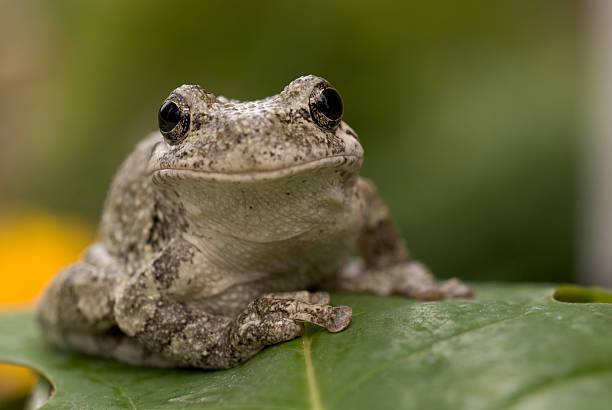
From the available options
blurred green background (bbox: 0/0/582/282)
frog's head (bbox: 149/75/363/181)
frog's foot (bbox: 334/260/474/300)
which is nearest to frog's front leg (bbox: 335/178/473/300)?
frog's foot (bbox: 334/260/474/300)

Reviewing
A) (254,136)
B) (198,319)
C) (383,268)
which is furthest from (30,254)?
(254,136)

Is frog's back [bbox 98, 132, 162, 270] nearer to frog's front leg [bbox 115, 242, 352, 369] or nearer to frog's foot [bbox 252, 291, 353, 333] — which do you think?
frog's front leg [bbox 115, 242, 352, 369]

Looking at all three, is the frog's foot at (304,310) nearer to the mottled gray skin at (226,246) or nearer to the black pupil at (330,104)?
the mottled gray skin at (226,246)

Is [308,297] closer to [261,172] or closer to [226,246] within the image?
[226,246]

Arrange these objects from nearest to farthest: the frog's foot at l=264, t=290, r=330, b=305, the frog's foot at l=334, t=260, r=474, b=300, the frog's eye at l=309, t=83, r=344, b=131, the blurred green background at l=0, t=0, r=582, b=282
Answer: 1. the frog's foot at l=264, t=290, r=330, b=305
2. the frog's eye at l=309, t=83, r=344, b=131
3. the frog's foot at l=334, t=260, r=474, b=300
4. the blurred green background at l=0, t=0, r=582, b=282

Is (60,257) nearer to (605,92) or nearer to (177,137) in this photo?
(177,137)

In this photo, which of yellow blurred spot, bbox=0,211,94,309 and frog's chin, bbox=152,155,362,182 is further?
yellow blurred spot, bbox=0,211,94,309
